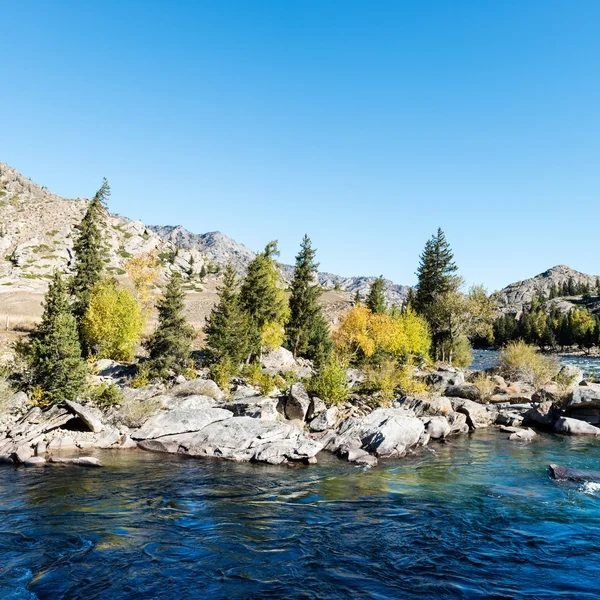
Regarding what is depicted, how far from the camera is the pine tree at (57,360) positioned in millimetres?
26875

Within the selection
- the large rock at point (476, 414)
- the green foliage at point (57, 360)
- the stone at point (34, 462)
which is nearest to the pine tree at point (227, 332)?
the green foliage at point (57, 360)

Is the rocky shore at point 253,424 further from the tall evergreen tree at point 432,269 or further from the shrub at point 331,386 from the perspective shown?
the tall evergreen tree at point 432,269

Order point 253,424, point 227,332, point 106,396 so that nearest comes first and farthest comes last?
point 253,424 → point 106,396 → point 227,332

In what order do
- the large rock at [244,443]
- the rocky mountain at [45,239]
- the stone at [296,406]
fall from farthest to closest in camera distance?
the rocky mountain at [45,239] < the stone at [296,406] < the large rock at [244,443]

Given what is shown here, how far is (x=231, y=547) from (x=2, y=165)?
193m

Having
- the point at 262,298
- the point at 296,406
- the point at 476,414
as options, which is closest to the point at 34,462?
the point at 296,406

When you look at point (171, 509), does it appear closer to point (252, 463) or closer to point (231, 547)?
point (231, 547)

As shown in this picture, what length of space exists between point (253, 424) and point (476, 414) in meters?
19.1

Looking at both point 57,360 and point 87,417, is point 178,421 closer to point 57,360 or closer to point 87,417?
point 87,417

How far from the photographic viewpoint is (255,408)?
28.3 m

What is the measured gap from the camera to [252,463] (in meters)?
22.8

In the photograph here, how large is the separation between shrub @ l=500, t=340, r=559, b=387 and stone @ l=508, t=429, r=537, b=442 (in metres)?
17.0

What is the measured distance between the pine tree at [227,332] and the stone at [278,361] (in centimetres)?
626

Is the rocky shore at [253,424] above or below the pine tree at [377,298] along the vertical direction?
below
